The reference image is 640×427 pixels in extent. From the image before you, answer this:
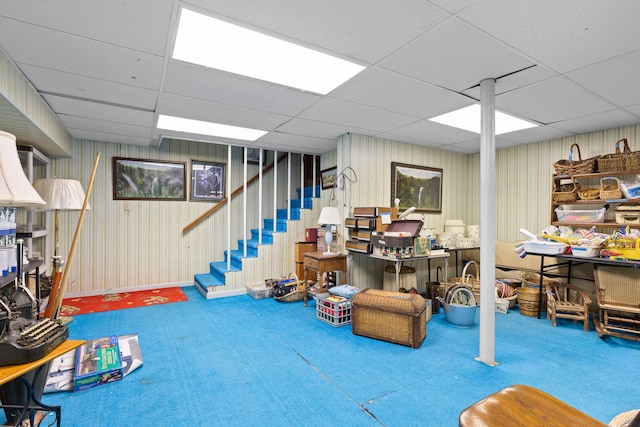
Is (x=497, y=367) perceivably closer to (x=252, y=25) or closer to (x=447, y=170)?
(x=252, y=25)

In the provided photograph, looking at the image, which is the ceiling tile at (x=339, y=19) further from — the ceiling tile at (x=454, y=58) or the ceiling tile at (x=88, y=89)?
the ceiling tile at (x=88, y=89)

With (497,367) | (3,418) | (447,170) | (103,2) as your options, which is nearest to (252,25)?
(103,2)

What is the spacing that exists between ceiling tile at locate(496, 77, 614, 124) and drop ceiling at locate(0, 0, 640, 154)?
0.01 meters

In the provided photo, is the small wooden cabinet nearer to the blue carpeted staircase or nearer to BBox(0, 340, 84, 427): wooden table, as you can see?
the blue carpeted staircase

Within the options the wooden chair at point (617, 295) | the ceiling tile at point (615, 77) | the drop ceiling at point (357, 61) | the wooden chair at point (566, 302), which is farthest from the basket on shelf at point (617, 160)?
the wooden chair at point (566, 302)

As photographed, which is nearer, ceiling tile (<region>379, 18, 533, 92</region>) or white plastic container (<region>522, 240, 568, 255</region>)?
ceiling tile (<region>379, 18, 533, 92</region>)

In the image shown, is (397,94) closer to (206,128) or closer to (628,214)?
(206,128)

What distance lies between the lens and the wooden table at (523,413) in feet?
3.06

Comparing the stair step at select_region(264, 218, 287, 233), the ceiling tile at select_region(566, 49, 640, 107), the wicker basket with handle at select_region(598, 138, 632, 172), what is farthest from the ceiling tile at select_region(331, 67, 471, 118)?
the stair step at select_region(264, 218, 287, 233)

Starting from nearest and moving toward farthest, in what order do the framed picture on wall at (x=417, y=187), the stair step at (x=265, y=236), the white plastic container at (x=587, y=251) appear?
the white plastic container at (x=587, y=251) < the framed picture on wall at (x=417, y=187) < the stair step at (x=265, y=236)

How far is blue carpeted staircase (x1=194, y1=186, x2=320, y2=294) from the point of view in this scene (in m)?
5.27

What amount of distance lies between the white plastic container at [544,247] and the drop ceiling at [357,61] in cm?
155

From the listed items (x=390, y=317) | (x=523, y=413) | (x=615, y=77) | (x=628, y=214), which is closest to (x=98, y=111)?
(x=390, y=317)

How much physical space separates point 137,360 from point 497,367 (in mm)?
3093
